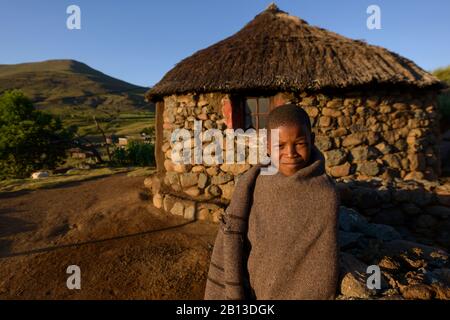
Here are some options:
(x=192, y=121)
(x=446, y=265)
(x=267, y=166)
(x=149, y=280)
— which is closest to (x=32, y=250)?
(x=149, y=280)

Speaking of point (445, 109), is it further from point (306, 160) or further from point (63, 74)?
point (63, 74)

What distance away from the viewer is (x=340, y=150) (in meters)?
5.56

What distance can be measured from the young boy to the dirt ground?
6.76 ft

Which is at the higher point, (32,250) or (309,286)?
(309,286)

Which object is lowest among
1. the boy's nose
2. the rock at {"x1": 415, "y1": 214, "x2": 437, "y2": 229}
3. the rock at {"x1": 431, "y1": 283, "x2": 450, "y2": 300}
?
the rock at {"x1": 415, "y1": 214, "x2": 437, "y2": 229}

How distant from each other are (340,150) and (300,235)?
→ 14.5 ft

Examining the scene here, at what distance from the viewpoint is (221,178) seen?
5.62 meters

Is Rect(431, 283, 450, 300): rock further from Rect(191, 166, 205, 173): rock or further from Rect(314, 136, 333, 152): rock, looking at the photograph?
Rect(191, 166, 205, 173): rock

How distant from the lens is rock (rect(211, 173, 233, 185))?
5.59 meters

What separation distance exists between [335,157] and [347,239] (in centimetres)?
295

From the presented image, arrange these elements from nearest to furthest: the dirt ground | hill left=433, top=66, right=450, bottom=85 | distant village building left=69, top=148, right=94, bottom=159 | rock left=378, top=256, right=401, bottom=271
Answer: rock left=378, top=256, right=401, bottom=271 < the dirt ground < hill left=433, top=66, right=450, bottom=85 < distant village building left=69, top=148, right=94, bottom=159

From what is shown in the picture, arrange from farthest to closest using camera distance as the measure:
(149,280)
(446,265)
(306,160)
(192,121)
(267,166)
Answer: (192,121), (149,280), (446,265), (267,166), (306,160)

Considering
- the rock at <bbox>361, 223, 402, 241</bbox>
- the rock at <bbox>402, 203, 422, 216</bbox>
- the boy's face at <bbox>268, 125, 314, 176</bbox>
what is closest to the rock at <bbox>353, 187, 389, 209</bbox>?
the rock at <bbox>402, 203, 422, 216</bbox>

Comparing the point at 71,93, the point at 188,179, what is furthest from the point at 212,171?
the point at 71,93
